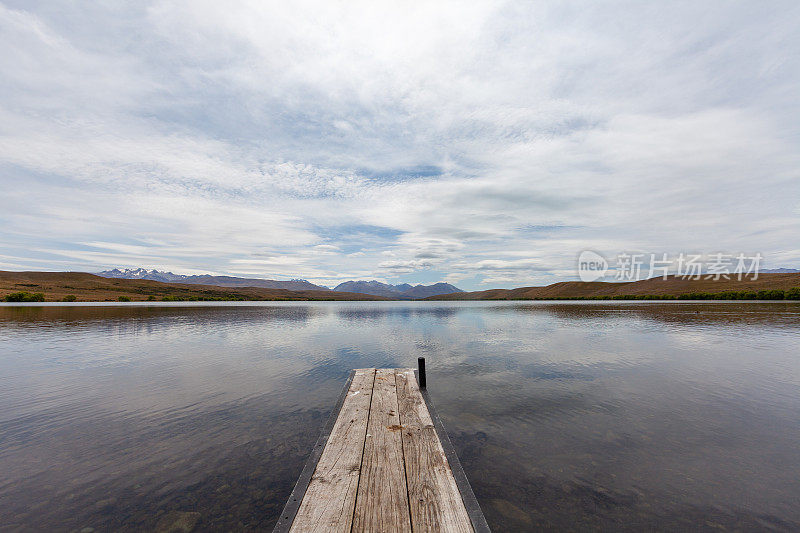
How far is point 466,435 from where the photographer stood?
10.9m

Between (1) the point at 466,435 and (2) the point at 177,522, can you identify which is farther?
(1) the point at 466,435

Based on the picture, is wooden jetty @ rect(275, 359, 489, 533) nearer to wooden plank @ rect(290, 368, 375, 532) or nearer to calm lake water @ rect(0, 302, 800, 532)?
wooden plank @ rect(290, 368, 375, 532)

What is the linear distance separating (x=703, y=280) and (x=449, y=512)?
25292cm

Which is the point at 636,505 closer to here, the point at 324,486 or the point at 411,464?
the point at 411,464

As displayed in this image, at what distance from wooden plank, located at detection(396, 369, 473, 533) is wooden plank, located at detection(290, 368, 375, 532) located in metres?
1.12

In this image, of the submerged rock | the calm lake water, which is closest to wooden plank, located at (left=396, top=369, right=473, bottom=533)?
the calm lake water

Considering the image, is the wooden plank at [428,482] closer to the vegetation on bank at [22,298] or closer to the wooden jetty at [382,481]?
the wooden jetty at [382,481]

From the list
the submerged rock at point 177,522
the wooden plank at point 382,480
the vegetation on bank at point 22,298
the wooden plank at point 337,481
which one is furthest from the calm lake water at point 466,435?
the vegetation on bank at point 22,298

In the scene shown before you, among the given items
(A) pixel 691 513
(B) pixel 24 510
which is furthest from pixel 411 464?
(B) pixel 24 510

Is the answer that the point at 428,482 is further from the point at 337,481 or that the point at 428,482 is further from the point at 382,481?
the point at 337,481

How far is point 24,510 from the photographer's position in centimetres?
711

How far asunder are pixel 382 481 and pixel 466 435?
555 cm

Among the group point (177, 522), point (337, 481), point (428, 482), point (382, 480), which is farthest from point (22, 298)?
point (428, 482)

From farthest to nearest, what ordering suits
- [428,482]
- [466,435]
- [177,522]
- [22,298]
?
[22,298] → [466,435] → [177,522] → [428,482]
